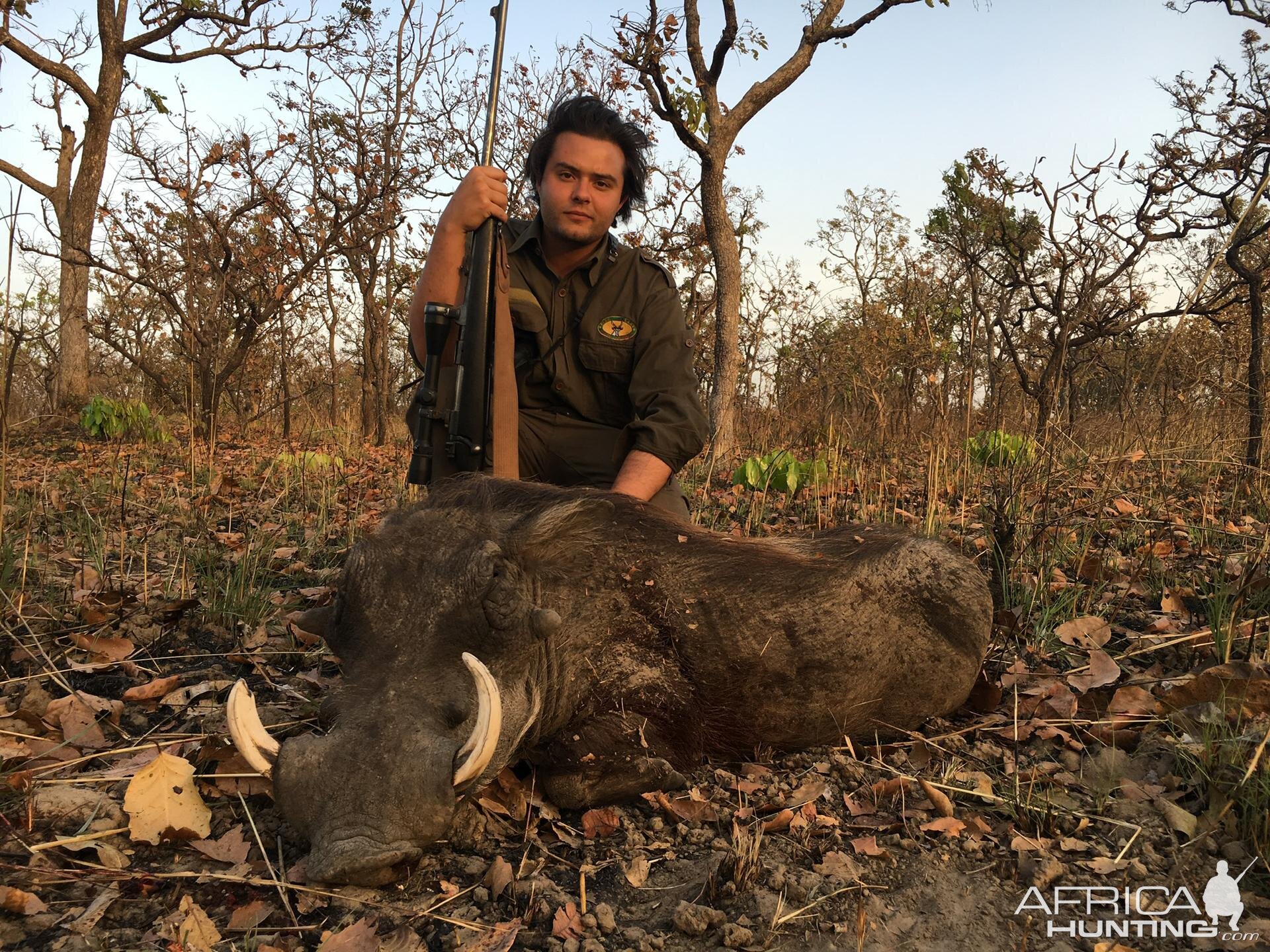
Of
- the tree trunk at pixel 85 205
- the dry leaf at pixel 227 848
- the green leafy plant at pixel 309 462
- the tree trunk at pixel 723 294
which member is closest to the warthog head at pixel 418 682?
the dry leaf at pixel 227 848

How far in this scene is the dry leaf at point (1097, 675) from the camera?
8.29 ft

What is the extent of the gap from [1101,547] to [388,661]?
3.49 metres

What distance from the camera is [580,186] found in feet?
11.4

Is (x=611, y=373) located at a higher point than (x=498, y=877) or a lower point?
higher

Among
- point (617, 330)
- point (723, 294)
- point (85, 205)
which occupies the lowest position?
point (617, 330)

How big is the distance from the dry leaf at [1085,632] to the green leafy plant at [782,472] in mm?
2285

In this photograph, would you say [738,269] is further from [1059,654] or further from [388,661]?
[388,661]

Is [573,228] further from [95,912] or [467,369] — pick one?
[95,912]

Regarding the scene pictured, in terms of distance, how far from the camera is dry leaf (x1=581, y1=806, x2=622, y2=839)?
1.95 metres

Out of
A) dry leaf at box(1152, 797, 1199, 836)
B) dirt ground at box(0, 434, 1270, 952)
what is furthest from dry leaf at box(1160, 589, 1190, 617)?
dry leaf at box(1152, 797, 1199, 836)

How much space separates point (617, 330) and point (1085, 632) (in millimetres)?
2086

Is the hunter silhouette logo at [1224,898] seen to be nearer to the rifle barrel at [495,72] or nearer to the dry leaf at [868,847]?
the dry leaf at [868,847]

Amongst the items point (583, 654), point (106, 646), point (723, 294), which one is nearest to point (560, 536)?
point (583, 654)

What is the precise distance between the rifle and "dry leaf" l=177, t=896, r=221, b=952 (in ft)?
5.30
